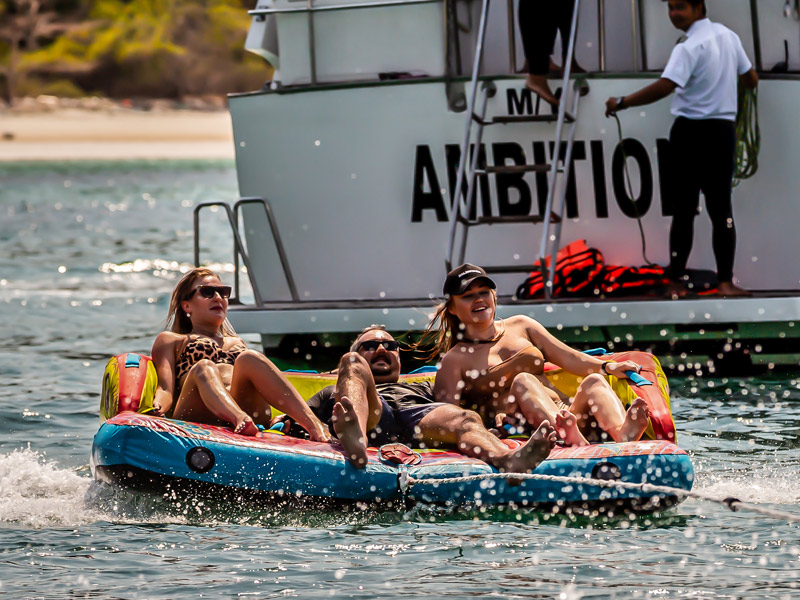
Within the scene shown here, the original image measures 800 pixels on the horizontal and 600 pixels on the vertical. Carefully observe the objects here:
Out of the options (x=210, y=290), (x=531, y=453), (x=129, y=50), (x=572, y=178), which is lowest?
Answer: (x=531, y=453)

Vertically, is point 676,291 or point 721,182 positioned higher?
point 721,182

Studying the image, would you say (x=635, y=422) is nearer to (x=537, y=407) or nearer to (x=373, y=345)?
(x=537, y=407)

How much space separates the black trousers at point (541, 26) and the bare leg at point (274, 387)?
12.3 feet

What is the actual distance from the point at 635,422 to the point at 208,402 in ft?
7.15

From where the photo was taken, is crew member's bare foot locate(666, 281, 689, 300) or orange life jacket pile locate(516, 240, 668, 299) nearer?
crew member's bare foot locate(666, 281, 689, 300)

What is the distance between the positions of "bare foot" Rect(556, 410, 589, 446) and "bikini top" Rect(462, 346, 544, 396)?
477 millimetres

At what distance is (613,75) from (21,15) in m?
59.8

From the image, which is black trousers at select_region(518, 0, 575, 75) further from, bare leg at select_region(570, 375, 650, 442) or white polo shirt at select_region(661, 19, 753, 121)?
bare leg at select_region(570, 375, 650, 442)

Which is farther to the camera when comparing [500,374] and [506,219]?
[506,219]

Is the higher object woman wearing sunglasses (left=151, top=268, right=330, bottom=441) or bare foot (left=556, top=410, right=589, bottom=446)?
woman wearing sunglasses (left=151, top=268, right=330, bottom=441)

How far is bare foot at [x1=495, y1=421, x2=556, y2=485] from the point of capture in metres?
6.53

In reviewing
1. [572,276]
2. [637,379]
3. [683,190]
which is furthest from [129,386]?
[683,190]

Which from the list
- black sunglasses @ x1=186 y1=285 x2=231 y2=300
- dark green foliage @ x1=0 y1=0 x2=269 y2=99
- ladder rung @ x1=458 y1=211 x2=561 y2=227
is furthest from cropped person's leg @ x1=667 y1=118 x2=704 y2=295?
dark green foliage @ x1=0 y1=0 x2=269 y2=99

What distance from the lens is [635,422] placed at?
277 inches
